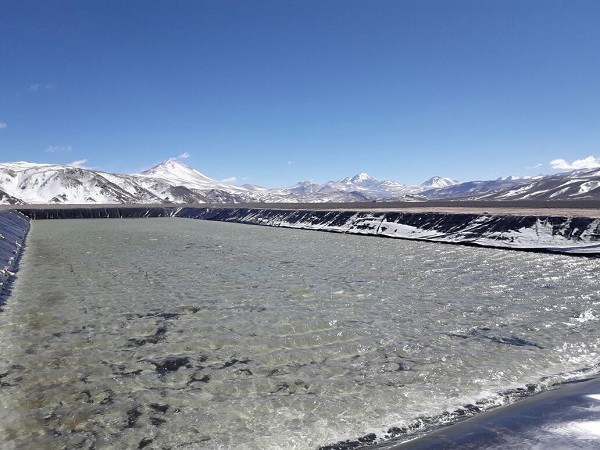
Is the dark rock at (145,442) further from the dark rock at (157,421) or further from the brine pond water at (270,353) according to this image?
the dark rock at (157,421)

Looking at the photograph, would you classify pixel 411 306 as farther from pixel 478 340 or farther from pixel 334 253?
pixel 334 253

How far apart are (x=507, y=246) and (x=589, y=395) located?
3333cm

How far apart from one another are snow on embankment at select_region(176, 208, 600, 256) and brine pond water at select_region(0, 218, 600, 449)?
15.3m

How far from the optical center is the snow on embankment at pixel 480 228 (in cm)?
3703

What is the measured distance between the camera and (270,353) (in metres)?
11.8

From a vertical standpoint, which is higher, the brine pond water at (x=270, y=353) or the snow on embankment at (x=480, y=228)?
the snow on embankment at (x=480, y=228)

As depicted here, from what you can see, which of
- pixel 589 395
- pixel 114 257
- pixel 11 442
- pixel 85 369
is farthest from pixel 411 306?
pixel 114 257

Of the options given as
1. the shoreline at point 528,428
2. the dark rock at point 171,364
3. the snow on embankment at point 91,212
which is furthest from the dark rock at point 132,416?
the snow on embankment at point 91,212

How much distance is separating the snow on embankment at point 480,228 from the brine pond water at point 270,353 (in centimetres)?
1525

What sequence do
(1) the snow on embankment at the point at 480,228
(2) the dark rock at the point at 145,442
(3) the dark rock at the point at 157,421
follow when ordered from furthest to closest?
1. (1) the snow on embankment at the point at 480,228
2. (3) the dark rock at the point at 157,421
3. (2) the dark rock at the point at 145,442

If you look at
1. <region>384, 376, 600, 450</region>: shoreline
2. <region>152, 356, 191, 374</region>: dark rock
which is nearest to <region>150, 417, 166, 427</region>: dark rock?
<region>152, 356, 191, 374</region>: dark rock

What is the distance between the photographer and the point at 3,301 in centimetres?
1805

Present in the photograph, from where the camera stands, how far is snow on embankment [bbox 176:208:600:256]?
37031mm

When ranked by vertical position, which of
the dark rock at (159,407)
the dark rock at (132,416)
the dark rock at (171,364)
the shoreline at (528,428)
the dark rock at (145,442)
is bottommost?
the dark rock at (145,442)
